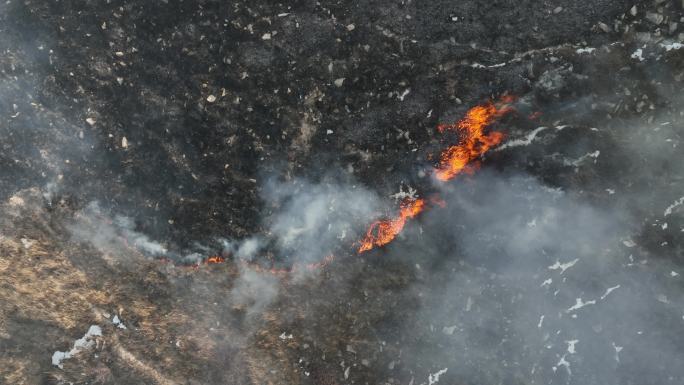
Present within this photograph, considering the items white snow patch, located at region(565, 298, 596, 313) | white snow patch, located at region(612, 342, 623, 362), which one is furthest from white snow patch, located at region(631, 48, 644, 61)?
white snow patch, located at region(612, 342, 623, 362)

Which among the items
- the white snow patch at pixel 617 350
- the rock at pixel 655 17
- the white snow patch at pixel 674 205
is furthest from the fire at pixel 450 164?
Result: the white snow patch at pixel 617 350

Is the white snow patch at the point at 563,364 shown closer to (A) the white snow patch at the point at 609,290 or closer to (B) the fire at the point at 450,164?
(A) the white snow patch at the point at 609,290

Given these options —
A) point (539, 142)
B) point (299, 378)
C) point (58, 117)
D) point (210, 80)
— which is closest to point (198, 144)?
point (210, 80)

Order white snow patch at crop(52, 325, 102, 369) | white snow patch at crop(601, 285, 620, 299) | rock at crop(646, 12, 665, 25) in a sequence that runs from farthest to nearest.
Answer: white snow patch at crop(52, 325, 102, 369), white snow patch at crop(601, 285, 620, 299), rock at crop(646, 12, 665, 25)

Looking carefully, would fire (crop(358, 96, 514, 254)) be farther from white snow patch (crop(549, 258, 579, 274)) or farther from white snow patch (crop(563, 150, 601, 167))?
white snow patch (crop(549, 258, 579, 274))

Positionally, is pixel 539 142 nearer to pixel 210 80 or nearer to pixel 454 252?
pixel 454 252

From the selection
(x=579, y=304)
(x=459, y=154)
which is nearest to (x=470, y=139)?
(x=459, y=154)

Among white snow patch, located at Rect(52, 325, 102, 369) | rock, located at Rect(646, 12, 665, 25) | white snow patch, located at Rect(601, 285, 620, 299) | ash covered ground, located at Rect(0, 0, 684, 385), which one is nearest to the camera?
rock, located at Rect(646, 12, 665, 25)
